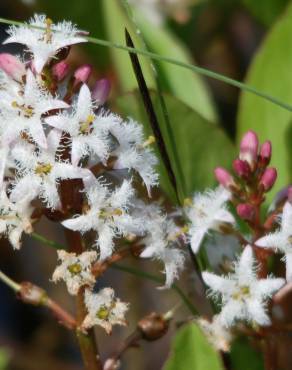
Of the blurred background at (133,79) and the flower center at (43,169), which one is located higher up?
the blurred background at (133,79)

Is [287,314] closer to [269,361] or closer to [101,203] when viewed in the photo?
[269,361]

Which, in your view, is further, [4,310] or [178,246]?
[4,310]

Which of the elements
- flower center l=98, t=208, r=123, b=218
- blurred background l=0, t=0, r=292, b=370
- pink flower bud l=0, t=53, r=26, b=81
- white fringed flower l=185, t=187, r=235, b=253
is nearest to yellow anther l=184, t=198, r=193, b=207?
white fringed flower l=185, t=187, r=235, b=253

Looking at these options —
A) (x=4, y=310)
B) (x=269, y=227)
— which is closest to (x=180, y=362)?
(x=269, y=227)

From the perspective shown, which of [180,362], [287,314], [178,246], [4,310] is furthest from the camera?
[4,310]

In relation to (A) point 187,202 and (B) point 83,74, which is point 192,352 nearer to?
(A) point 187,202

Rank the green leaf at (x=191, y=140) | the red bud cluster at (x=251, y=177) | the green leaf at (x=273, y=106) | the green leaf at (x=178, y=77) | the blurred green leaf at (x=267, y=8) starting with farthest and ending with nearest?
the blurred green leaf at (x=267, y=8) → the green leaf at (x=178, y=77) → the green leaf at (x=273, y=106) → the green leaf at (x=191, y=140) → the red bud cluster at (x=251, y=177)

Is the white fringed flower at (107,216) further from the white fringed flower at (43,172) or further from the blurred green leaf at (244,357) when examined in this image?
the blurred green leaf at (244,357)

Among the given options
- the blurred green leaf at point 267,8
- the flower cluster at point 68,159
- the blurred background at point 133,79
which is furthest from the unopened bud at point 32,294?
the blurred green leaf at point 267,8
